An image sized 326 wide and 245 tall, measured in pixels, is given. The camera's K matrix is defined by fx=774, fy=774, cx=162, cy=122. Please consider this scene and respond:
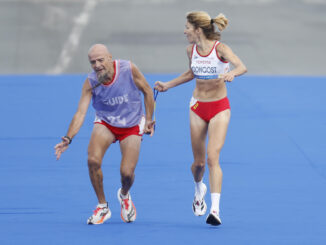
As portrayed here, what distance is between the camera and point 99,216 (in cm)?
728

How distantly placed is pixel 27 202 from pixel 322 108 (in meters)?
7.14

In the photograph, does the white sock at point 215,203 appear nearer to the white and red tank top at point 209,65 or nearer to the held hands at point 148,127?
the held hands at point 148,127

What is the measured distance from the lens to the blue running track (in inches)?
275

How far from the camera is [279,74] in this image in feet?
58.5

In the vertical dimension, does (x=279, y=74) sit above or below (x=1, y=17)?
below

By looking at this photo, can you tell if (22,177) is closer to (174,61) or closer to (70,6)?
(174,61)

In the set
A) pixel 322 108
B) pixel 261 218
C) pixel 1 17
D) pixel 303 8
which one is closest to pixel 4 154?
pixel 261 218

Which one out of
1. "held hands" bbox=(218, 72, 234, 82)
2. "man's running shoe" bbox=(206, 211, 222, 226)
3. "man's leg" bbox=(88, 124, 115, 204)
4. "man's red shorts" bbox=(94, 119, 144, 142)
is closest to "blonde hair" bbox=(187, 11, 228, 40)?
"held hands" bbox=(218, 72, 234, 82)

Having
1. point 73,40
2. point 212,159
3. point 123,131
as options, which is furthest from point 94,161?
point 73,40

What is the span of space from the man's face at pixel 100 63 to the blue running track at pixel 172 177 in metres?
1.41

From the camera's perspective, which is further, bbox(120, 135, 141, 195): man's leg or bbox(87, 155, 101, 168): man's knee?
bbox(120, 135, 141, 195): man's leg

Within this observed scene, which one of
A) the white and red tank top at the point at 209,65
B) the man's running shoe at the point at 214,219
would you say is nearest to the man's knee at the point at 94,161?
the man's running shoe at the point at 214,219

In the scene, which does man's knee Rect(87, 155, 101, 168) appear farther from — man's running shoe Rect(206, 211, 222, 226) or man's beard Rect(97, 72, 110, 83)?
man's running shoe Rect(206, 211, 222, 226)

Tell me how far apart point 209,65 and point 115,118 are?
41.1 inches
